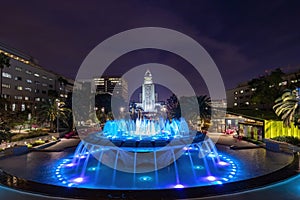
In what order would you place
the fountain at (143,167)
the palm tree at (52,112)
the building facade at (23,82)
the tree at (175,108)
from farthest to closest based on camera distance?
the building facade at (23,82), the tree at (175,108), the palm tree at (52,112), the fountain at (143,167)

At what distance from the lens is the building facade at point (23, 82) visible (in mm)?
66062

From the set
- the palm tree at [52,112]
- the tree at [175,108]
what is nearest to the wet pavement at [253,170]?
the palm tree at [52,112]

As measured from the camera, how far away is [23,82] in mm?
73375

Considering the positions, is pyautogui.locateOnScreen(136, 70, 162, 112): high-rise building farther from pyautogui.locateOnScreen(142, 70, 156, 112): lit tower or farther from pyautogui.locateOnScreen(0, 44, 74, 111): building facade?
pyautogui.locateOnScreen(0, 44, 74, 111): building facade

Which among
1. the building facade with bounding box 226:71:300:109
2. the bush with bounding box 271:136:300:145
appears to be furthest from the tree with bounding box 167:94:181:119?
the building facade with bounding box 226:71:300:109

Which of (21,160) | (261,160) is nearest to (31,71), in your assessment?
(21,160)

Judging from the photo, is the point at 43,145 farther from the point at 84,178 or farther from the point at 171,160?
the point at 171,160

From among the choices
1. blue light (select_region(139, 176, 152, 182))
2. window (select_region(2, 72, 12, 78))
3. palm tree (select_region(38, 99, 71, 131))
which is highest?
window (select_region(2, 72, 12, 78))

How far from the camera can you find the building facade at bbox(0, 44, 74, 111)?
6606cm

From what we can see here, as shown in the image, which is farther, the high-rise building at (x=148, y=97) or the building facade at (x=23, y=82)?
the high-rise building at (x=148, y=97)

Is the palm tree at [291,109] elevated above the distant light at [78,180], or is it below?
above

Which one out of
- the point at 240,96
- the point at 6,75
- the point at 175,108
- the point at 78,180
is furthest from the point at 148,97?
the point at 78,180

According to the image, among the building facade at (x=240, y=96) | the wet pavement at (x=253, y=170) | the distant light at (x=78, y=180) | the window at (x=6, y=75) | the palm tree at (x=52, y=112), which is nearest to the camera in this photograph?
the wet pavement at (x=253, y=170)

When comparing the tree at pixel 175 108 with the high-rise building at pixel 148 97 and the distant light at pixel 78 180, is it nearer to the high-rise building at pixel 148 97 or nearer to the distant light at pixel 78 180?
the distant light at pixel 78 180
